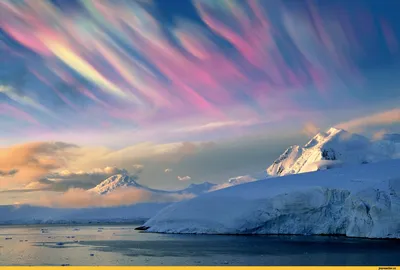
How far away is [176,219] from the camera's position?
5728cm

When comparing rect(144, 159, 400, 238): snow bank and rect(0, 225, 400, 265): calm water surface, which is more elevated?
rect(144, 159, 400, 238): snow bank

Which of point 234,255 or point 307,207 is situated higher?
point 307,207

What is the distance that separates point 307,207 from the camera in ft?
168

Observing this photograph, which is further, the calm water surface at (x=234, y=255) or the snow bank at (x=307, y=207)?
the snow bank at (x=307, y=207)

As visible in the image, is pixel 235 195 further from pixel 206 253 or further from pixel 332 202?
pixel 206 253

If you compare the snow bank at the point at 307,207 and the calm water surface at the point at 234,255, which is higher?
the snow bank at the point at 307,207

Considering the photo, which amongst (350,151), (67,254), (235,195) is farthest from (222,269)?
(350,151)

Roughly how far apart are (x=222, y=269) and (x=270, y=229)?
106ft

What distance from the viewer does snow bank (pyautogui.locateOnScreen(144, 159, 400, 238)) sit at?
4509 cm

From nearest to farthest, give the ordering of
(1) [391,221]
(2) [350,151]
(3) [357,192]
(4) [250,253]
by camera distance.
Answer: (4) [250,253]
(1) [391,221]
(3) [357,192]
(2) [350,151]

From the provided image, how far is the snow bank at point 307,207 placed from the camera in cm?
4509

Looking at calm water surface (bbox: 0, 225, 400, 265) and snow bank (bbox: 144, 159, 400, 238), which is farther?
snow bank (bbox: 144, 159, 400, 238)

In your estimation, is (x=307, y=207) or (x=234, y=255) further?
(x=307, y=207)

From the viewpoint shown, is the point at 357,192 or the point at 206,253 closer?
the point at 206,253
